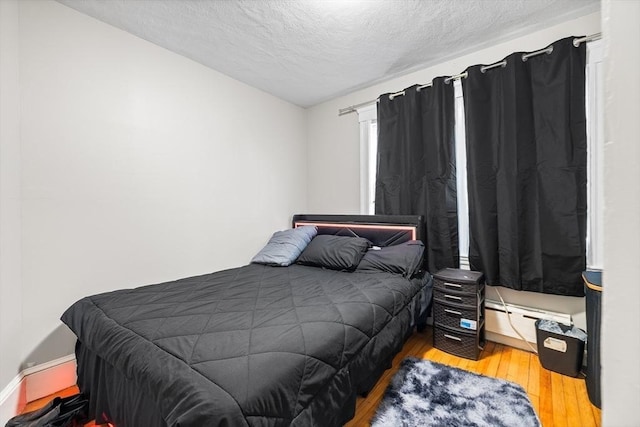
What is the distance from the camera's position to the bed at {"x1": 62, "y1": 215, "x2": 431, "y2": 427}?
92 centimetres

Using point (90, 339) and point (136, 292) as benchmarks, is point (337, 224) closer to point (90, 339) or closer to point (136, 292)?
point (136, 292)

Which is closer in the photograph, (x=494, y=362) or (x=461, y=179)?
(x=494, y=362)

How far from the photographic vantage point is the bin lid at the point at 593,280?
5.24 feet

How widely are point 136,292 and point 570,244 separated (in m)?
3.13

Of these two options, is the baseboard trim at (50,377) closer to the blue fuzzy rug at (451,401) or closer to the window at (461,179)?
the blue fuzzy rug at (451,401)

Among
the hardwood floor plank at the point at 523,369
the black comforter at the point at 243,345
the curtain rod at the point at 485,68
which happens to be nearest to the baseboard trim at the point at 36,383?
the black comforter at the point at 243,345

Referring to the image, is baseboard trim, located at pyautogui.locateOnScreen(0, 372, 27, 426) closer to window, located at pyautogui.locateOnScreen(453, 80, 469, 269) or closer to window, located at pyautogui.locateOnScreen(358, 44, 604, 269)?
window, located at pyautogui.locateOnScreen(358, 44, 604, 269)

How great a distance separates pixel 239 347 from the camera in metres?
1.11

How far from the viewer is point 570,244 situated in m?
1.94

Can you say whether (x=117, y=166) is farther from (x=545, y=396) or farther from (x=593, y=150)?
(x=593, y=150)

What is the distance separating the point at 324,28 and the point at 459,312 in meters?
2.52

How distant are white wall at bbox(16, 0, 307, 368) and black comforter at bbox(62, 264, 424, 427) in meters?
0.38

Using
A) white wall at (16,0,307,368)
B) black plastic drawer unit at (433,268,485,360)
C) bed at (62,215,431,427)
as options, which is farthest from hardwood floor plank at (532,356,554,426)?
white wall at (16,0,307,368)

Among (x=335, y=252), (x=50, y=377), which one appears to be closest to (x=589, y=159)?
(x=335, y=252)
